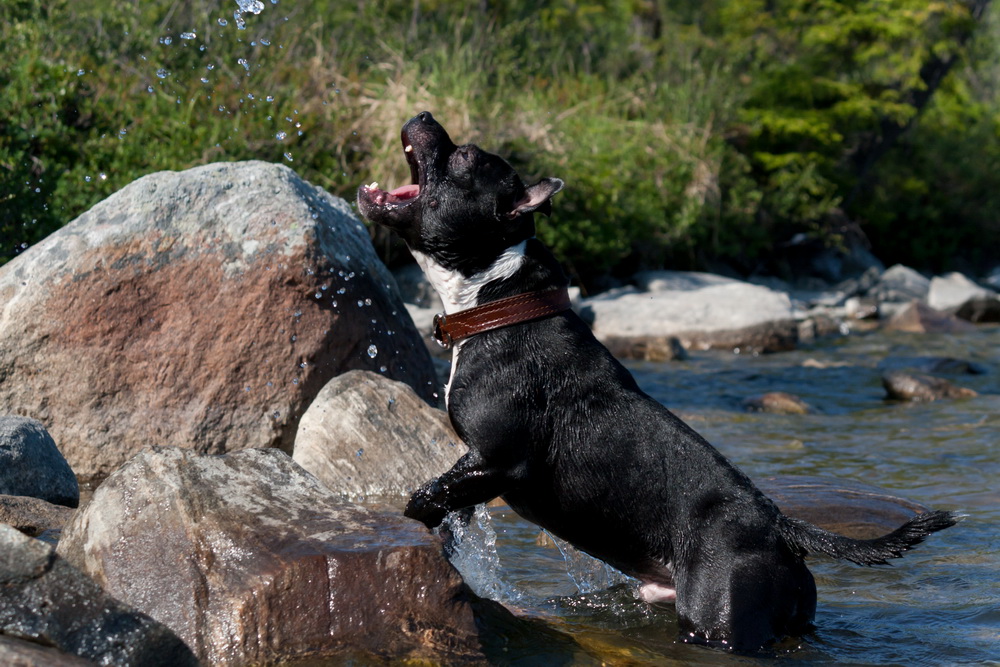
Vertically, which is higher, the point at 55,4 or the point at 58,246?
the point at 55,4

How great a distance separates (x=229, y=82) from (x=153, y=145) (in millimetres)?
2104

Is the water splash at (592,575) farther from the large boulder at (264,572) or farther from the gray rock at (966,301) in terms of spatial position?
the gray rock at (966,301)

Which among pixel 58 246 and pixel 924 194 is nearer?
pixel 58 246

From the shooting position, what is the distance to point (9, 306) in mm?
6180

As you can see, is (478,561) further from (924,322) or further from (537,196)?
(924,322)

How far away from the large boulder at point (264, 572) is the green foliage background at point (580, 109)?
6077 millimetres

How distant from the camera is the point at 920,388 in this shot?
33.9ft

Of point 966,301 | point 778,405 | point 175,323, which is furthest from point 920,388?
point 966,301

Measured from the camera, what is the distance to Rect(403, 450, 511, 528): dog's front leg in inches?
154

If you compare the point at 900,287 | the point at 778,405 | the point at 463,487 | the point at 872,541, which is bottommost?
the point at 900,287

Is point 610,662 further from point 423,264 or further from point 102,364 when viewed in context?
point 102,364

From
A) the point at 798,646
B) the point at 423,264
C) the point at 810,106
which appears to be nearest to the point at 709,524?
the point at 798,646

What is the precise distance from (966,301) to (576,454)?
15490mm

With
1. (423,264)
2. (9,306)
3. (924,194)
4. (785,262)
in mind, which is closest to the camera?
(423,264)
